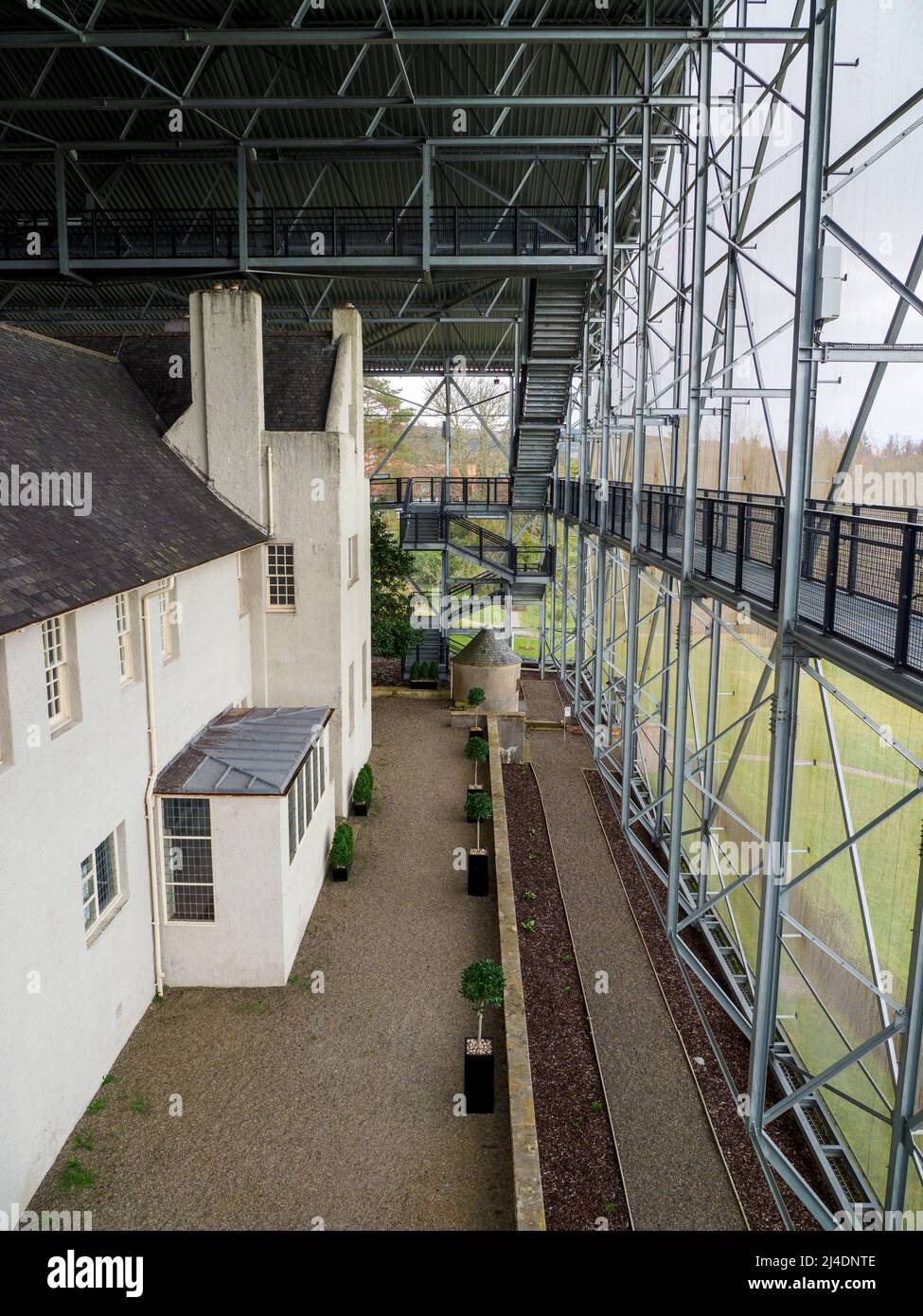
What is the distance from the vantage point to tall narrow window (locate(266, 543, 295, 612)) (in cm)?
1692

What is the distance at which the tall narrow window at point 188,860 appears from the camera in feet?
39.3

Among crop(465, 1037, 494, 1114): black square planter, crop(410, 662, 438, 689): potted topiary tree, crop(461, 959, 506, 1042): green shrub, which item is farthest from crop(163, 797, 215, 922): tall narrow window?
crop(410, 662, 438, 689): potted topiary tree

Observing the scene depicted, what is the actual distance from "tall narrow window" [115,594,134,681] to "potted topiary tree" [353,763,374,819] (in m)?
7.38

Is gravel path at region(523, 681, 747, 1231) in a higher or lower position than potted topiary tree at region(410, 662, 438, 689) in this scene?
lower

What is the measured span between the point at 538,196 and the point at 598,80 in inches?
209

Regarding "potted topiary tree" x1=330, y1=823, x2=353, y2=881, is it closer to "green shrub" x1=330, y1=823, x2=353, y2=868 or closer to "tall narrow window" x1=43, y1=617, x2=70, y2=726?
"green shrub" x1=330, y1=823, x2=353, y2=868

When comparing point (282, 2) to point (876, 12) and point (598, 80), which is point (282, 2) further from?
point (876, 12)

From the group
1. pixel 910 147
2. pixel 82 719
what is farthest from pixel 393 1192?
pixel 910 147

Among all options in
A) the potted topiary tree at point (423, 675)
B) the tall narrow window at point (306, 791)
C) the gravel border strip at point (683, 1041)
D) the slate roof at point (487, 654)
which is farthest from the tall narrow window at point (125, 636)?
the potted topiary tree at point (423, 675)

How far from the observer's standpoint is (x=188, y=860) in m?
12.2

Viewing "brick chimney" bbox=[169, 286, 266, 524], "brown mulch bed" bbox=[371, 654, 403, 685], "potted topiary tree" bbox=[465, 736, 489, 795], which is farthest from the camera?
"brown mulch bed" bbox=[371, 654, 403, 685]

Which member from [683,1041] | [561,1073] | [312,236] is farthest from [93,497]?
[312,236]

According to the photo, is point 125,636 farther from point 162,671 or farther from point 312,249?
point 312,249

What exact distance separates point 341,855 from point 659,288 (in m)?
15.9
